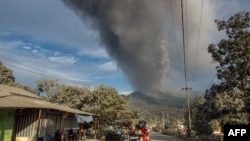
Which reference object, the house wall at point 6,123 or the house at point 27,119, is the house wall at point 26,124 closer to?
the house at point 27,119

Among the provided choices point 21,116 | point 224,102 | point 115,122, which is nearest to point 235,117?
point 224,102

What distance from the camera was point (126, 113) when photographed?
47.6 meters

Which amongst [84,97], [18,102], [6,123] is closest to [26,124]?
[6,123]

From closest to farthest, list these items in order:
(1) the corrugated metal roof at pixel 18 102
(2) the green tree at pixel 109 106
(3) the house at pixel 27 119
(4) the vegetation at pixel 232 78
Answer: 1. (1) the corrugated metal roof at pixel 18 102
2. (3) the house at pixel 27 119
3. (4) the vegetation at pixel 232 78
4. (2) the green tree at pixel 109 106

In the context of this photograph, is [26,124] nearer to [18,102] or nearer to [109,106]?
[18,102]

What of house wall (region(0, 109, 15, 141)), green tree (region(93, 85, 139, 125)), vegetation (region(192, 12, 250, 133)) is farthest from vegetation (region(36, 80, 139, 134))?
house wall (region(0, 109, 15, 141))

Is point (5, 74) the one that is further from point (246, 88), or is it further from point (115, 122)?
point (246, 88)

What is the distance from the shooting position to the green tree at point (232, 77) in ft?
94.3

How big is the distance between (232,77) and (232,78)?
0.11 meters

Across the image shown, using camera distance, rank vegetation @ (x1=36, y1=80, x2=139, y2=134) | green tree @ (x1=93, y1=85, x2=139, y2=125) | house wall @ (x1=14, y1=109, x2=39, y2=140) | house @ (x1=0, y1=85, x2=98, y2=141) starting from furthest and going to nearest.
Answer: vegetation @ (x1=36, y1=80, x2=139, y2=134) < green tree @ (x1=93, y1=85, x2=139, y2=125) < house wall @ (x1=14, y1=109, x2=39, y2=140) < house @ (x1=0, y1=85, x2=98, y2=141)

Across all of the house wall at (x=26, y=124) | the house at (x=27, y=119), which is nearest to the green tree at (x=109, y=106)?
the house at (x=27, y=119)

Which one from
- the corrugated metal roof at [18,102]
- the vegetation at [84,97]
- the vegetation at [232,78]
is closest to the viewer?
the corrugated metal roof at [18,102]

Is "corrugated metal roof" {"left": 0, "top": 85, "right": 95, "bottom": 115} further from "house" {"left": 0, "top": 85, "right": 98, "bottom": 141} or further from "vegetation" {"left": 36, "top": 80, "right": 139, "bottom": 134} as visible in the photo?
"vegetation" {"left": 36, "top": 80, "right": 139, "bottom": 134}

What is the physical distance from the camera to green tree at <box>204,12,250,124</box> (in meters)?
28.8
